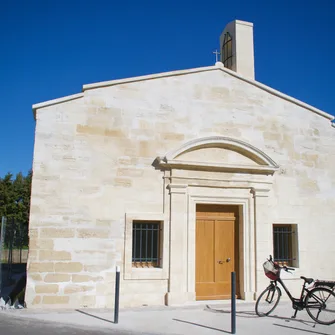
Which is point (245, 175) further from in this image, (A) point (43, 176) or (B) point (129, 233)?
(A) point (43, 176)

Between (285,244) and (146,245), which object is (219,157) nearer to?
(146,245)

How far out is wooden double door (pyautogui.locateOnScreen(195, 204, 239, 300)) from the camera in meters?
8.52

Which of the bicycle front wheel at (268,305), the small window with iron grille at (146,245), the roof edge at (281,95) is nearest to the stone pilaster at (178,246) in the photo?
the small window with iron grille at (146,245)

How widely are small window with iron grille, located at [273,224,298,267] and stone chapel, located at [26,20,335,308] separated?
32 millimetres

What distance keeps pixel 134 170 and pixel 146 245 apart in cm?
168

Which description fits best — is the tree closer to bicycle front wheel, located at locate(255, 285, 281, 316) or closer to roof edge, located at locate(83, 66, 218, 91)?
roof edge, located at locate(83, 66, 218, 91)

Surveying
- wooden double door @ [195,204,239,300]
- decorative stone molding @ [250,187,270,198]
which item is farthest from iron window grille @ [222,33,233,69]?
wooden double door @ [195,204,239,300]

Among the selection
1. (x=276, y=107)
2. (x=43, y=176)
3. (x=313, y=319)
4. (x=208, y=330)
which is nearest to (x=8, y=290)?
(x=43, y=176)

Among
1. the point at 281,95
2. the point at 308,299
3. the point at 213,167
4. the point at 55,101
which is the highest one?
the point at 281,95

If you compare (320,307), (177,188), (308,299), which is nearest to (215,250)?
(177,188)

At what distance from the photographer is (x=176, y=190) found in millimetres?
8359

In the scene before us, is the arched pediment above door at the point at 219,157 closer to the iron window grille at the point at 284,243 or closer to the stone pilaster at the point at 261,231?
the stone pilaster at the point at 261,231

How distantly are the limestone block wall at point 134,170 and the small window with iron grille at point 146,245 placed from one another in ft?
1.29

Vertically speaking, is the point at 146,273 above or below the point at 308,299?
above
